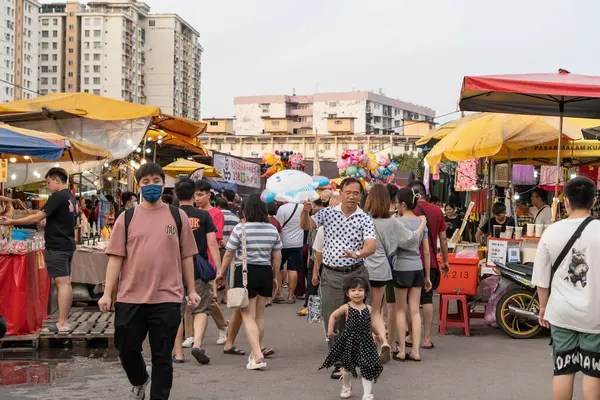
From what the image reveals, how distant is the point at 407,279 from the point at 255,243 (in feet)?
5.60

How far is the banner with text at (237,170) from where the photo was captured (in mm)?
28281

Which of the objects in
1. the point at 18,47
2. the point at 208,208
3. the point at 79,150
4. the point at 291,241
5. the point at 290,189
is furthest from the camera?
the point at 18,47

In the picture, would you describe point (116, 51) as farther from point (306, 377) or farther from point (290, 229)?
point (306, 377)

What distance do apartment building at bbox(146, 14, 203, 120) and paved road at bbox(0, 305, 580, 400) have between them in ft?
454

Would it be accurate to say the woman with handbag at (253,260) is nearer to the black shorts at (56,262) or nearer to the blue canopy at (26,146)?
the black shorts at (56,262)

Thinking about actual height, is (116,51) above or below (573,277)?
above

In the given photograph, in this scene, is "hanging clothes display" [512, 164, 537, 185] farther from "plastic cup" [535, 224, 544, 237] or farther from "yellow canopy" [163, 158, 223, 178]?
"yellow canopy" [163, 158, 223, 178]

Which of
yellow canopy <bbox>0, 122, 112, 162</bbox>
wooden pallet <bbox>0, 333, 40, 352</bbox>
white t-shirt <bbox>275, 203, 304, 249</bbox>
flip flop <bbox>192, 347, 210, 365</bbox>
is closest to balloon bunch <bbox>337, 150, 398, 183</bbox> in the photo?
white t-shirt <bbox>275, 203, 304, 249</bbox>

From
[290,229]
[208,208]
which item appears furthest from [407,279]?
[290,229]

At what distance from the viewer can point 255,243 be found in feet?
30.5

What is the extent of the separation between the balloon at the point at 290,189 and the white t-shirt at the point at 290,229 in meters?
6.02

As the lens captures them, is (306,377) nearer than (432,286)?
Yes

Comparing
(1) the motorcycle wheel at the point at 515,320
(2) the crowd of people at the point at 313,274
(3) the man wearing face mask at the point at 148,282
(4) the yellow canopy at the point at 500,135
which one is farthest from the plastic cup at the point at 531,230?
(3) the man wearing face mask at the point at 148,282

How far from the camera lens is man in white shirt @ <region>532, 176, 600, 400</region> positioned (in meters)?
5.73
